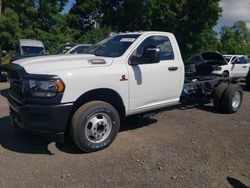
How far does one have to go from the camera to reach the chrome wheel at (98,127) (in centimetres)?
511

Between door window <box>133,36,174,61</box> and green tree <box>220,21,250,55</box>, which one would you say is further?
green tree <box>220,21,250,55</box>

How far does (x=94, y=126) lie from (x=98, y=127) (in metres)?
0.11

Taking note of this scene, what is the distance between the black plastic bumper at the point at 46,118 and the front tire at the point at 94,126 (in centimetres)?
20

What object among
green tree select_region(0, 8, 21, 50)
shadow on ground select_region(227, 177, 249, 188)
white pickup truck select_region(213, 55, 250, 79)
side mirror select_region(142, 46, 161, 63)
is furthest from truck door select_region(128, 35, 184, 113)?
green tree select_region(0, 8, 21, 50)

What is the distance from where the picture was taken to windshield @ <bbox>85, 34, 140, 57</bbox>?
18.9 feet

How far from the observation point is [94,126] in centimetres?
514

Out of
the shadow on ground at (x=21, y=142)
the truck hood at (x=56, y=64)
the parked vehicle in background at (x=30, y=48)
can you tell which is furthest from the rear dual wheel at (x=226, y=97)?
the parked vehicle in background at (x=30, y=48)

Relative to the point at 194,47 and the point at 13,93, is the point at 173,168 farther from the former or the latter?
the point at 194,47

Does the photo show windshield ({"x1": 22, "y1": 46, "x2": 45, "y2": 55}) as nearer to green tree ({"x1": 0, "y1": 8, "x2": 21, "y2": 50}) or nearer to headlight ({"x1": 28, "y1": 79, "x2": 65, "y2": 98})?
green tree ({"x1": 0, "y1": 8, "x2": 21, "y2": 50})

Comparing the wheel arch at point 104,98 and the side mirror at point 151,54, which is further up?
the side mirror at point 151,54

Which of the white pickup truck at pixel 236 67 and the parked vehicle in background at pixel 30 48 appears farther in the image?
the parked vehicle in background at pixel 30 48

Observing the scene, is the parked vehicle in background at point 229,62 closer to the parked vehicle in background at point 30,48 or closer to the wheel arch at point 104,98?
the parked vehicle in background at point 30,48

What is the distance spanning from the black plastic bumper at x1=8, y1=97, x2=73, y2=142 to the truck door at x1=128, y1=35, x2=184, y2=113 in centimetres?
135

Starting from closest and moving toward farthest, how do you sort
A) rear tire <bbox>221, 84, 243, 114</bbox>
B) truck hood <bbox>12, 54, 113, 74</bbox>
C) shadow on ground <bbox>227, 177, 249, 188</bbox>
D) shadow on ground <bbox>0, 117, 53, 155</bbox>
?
1. shadow on ground <bbox>227, 177, 249, 188</bbox>
2. truck hood <bbox>12, 54, 113, 74</bbox>
3. shadow on ground <bbox>0, 117, 53, 155</bbox>
4. rear tire <bbox>221, 84, 243, 114</bbox>
